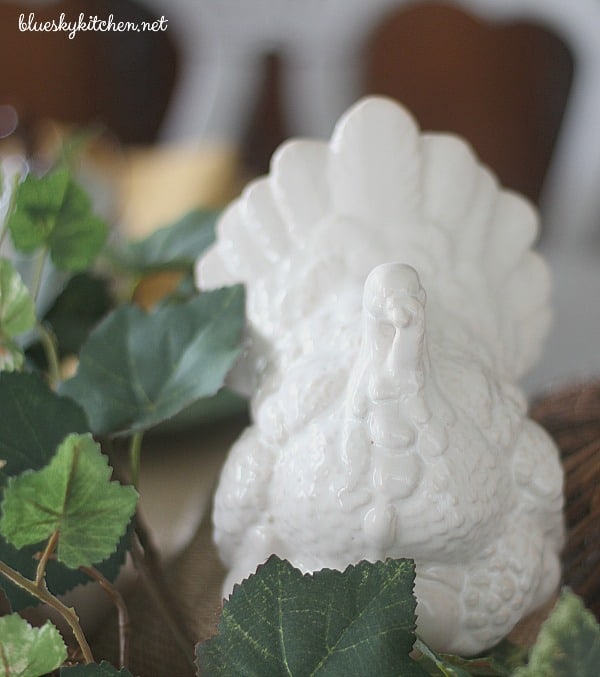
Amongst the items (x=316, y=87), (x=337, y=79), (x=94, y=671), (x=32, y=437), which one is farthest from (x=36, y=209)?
(x=316, y=87)

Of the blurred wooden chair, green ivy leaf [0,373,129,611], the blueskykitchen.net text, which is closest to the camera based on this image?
green ivy leaf [0,373,129,611]

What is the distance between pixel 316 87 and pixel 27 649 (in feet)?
5.55

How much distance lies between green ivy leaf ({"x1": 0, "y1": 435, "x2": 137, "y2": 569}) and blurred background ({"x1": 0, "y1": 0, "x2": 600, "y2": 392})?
0.86 meters

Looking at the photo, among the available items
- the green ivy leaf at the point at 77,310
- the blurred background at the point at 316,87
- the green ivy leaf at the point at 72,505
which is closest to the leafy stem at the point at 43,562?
the green ivy leaf at the point at 72,505

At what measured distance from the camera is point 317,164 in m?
0.45

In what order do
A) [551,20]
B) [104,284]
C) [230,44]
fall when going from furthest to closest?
[230,44], [551,20], [104,284]

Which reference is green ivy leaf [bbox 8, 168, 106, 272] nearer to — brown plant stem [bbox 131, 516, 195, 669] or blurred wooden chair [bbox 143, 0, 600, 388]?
brown plant stem [bbox 131, 516, 195, 669]

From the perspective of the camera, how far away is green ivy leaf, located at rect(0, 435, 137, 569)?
308mm

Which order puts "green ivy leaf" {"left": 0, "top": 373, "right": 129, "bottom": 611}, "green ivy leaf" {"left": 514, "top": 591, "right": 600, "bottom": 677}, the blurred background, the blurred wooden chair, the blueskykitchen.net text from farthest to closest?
the blurred wooden chair, the blurred background, the blueskykitchen.net text, "green ivy leaf" {"left": 0, "top": 373, "right": 129, "bottom": 611}, "green ivy leaf" {"left": 514, "top": 591, "right": 600, "bottom": 677}

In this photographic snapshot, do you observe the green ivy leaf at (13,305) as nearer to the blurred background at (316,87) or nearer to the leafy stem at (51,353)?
the leafy stem at (51,353)

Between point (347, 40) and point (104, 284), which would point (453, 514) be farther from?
point (347, 40)

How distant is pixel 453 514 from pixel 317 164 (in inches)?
8.0

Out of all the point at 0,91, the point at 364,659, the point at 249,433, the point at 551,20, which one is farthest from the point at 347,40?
the point at 364,659

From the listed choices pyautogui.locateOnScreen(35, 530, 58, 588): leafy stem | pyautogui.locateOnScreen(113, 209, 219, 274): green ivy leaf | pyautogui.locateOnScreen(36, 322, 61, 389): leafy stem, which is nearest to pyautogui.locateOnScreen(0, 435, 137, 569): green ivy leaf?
pyautogui.locateOnScreen(35, 530, 58, 588): leafy stem
